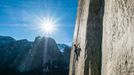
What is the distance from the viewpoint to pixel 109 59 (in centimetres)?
146

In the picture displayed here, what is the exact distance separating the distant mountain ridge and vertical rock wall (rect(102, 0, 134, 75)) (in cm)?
4954

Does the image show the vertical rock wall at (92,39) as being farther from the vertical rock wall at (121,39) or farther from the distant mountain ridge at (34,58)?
the distant mountain ridge at (34,58)

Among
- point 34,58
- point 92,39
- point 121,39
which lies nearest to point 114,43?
point 121,39

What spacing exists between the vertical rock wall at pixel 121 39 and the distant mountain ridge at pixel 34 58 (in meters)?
49.5

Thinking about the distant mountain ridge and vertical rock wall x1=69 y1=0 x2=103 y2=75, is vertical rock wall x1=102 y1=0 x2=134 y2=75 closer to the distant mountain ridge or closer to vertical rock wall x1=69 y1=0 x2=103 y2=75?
vertical rock wall x1=69 y1=0 x2=103 y2=75

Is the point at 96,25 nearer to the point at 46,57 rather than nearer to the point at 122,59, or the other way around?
the point at 122,59

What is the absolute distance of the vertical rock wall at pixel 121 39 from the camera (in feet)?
3.56

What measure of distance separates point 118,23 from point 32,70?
61.0 m

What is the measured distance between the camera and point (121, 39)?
1217 mm

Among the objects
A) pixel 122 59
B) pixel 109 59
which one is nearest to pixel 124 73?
pixel 122 59

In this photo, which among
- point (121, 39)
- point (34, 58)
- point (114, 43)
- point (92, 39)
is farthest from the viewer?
point (34, 58)

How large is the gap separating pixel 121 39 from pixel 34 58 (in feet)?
210

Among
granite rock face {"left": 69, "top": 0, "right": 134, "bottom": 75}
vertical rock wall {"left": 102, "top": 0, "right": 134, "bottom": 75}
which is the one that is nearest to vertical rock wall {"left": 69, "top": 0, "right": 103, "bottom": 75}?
granite rock face {"left": 69, "top": 0, "right": 134, "bottom": 75}

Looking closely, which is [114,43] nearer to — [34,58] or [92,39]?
[92,39]
